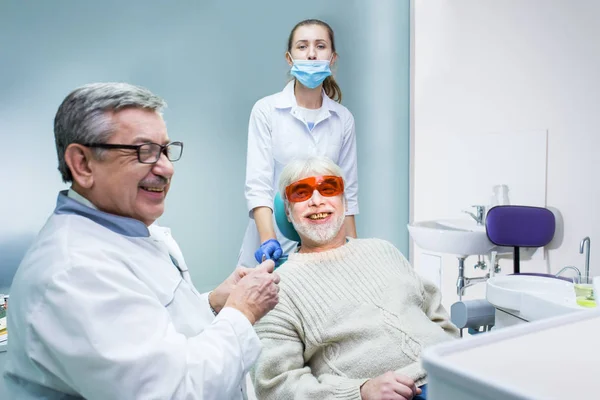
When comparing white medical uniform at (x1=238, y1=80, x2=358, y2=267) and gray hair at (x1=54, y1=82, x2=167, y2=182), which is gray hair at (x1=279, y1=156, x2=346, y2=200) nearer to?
white medical uniform at (x1=238, y1=80, x2=358, y2=267)

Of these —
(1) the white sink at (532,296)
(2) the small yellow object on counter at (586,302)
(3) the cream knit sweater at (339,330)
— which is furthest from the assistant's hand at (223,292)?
(2) the small yellow object on counter at (586,302)

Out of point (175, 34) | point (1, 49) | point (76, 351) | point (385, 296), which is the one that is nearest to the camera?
point (76, 351)

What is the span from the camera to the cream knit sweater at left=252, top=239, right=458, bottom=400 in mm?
1325

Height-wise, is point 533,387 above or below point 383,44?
below

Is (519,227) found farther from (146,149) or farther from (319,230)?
(146,149)

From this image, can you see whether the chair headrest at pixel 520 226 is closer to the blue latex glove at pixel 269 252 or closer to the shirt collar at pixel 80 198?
the blue latex glove at pixel 269 252

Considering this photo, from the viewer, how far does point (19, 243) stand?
7.12ft

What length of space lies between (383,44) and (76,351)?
10.2 feet

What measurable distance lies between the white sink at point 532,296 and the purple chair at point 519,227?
0.88 meters

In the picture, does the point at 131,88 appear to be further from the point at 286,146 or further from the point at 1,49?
the point at 1,49

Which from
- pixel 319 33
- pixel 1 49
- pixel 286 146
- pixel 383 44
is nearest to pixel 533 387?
pixel 286 146

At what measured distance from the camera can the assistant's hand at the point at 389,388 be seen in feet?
3.96

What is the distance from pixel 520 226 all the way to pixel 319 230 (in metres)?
1.38

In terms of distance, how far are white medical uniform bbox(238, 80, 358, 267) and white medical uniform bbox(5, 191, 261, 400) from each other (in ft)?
3.56
